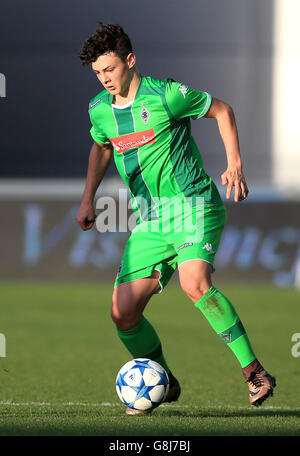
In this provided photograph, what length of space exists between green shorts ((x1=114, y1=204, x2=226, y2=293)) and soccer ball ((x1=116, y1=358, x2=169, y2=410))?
471mm

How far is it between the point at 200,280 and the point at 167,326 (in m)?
5.60

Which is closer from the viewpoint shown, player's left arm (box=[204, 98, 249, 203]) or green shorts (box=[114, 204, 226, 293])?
player's left arm (box=[204, 98, 249, 203])

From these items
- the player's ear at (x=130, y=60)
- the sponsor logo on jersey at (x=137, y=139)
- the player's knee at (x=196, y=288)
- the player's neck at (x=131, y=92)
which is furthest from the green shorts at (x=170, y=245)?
the player's ear at (x=130, y=60)

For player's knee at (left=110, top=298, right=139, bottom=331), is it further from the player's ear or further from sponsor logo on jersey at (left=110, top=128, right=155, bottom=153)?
the player's ear

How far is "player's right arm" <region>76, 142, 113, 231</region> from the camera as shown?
520 cm

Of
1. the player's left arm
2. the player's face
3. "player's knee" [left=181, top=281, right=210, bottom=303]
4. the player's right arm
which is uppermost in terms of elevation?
the player's face

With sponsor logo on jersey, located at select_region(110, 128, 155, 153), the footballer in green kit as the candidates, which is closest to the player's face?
the footballer in green kit

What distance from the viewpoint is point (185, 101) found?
4.93 metres

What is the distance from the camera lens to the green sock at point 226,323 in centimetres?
475

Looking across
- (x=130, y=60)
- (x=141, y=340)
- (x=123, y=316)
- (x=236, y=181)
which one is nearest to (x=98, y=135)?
(x=130, y=60)

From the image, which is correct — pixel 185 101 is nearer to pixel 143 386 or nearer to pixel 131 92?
pixel 131 92

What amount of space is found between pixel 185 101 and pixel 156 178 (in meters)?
0.43

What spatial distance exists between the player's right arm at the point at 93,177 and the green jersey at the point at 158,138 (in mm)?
194

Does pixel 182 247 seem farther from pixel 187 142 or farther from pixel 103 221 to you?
pixel 103 221
